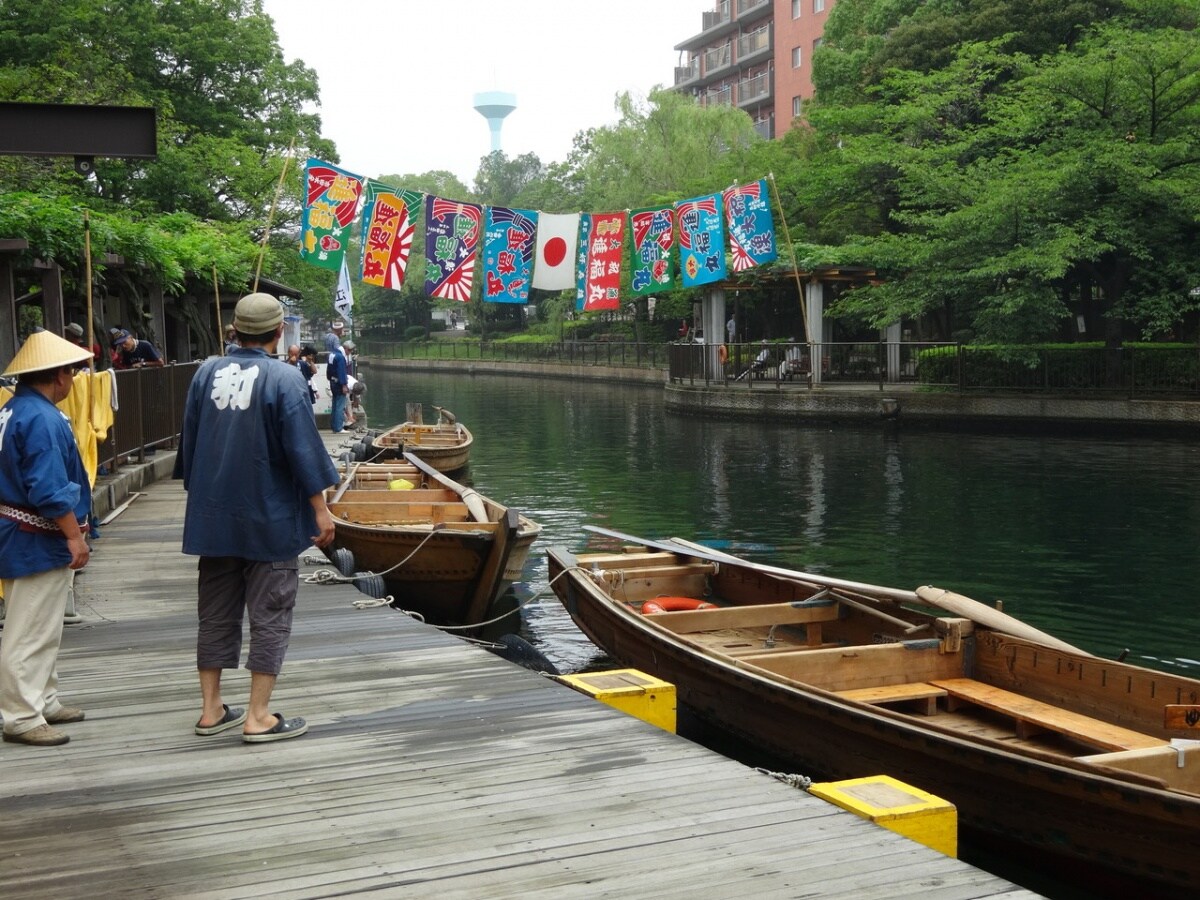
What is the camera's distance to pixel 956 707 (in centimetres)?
728

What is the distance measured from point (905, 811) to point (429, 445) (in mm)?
17431

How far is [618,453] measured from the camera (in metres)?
26.1

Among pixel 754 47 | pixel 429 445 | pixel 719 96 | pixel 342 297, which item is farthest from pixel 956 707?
pixel 719 96

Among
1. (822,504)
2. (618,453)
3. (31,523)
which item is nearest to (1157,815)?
(31,523)

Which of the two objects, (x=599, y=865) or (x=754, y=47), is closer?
(x=599, y=865)

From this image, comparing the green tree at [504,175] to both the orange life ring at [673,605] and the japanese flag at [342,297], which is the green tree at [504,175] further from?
the orange life ring at [673,605]

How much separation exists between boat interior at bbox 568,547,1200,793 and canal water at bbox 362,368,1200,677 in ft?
7.60

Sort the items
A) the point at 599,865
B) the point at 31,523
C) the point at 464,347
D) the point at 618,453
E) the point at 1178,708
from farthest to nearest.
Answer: the point at 464,347
the point at 618,453
the point at 1178,708
the point at 31,523
the point at 599,865

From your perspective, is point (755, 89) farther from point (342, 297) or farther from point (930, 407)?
point (930, 407)

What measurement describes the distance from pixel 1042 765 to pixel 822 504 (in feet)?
44.7

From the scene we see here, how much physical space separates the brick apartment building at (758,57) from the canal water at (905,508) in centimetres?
3480

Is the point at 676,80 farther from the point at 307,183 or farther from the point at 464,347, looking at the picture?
the point at 307,183

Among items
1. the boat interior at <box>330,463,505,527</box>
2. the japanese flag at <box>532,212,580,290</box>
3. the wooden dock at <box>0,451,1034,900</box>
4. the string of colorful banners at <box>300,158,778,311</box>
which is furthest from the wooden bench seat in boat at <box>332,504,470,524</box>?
the japanese flag at <box>532,212,580,290</box>

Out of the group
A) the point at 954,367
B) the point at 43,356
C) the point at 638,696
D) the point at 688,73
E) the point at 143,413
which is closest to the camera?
the point at 43,356
